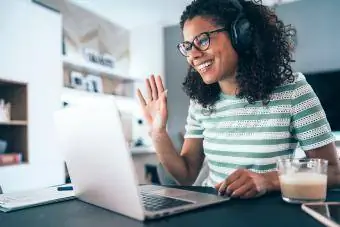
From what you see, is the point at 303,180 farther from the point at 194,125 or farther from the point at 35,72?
the point at 35,72

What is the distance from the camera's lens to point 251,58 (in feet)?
3.86

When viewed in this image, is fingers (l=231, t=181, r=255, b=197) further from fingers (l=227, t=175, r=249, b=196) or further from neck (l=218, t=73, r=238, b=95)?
neck (l=218, t=73, r=238, b=95)

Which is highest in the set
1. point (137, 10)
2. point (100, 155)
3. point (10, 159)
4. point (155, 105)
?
point (137, 10)

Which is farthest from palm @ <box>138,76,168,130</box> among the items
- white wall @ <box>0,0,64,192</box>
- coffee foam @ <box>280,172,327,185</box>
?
white wall @ <box>0,0,64,192</box>

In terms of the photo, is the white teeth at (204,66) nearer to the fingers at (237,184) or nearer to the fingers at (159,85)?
the fingers at (159,85)

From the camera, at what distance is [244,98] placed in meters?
1.16

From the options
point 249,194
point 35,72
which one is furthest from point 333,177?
point 35,72

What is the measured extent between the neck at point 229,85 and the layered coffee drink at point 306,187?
0.54m

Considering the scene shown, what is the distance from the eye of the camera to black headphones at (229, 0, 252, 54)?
1.08 meters

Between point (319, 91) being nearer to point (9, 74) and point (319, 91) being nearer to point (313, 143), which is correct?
point (313, 143)

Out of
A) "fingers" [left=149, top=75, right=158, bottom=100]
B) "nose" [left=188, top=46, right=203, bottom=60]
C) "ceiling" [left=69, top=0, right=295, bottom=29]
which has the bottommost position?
"fingers" [left=149, top=75, right=158, bottom=100]

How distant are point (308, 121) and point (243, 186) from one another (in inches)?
15.3

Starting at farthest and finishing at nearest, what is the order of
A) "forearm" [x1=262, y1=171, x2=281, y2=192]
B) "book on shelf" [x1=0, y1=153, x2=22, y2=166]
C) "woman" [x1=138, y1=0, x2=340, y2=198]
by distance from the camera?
1. "book on shelf" [x1=0, y1=153, x2=22, y2=166]
2. "woman" [x1=138, y1=0, x2=340, y2=198]
3. "forearm" [x1=262, y1=171, x2=281, y2=192]

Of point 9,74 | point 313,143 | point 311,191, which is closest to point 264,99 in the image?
point 313,143
